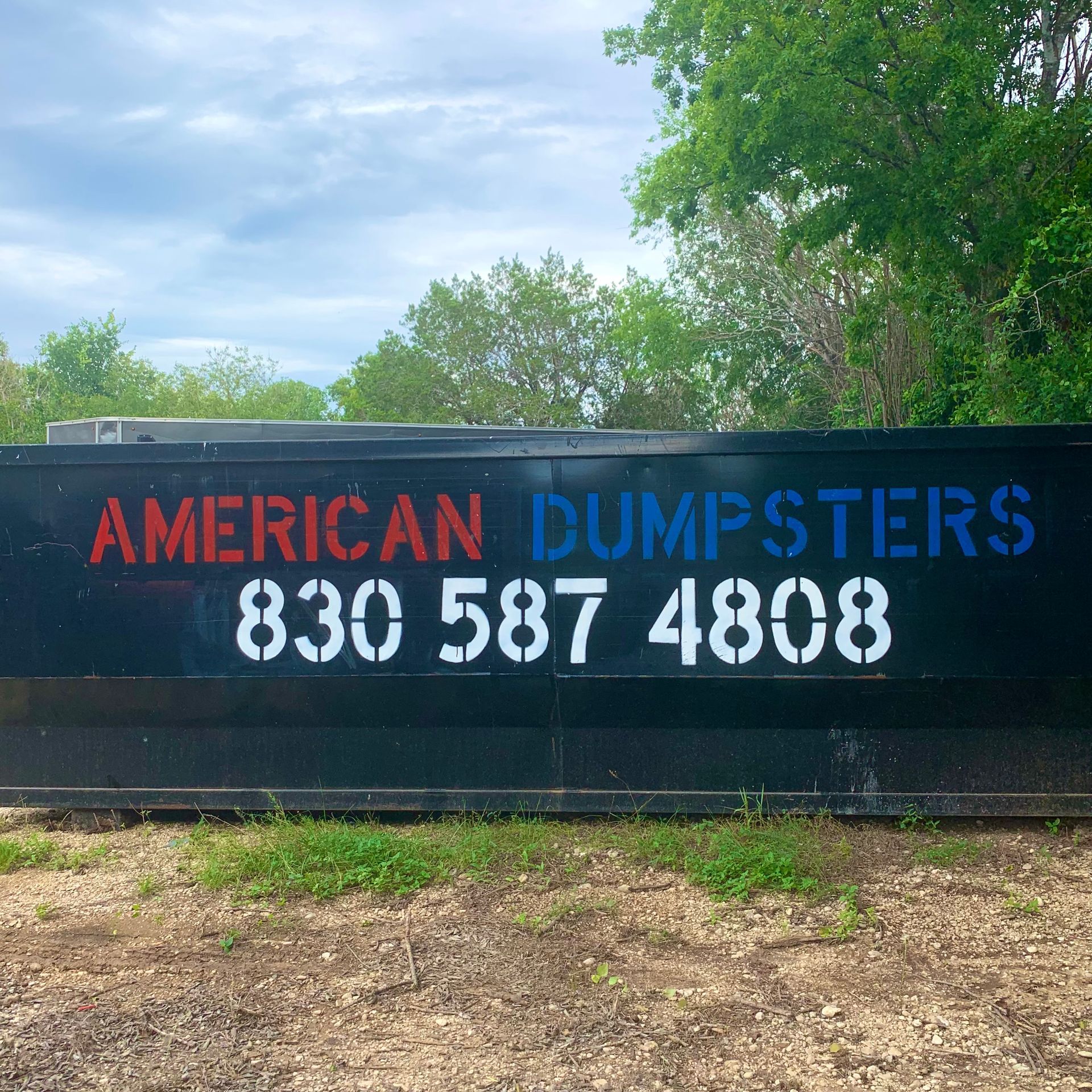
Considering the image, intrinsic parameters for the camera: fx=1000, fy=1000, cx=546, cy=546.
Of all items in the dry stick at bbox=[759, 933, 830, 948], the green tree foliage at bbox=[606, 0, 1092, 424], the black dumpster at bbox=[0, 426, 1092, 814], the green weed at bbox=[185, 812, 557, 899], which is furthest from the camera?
the green tree foliage at bbox=[606, 0, 1092, 424]

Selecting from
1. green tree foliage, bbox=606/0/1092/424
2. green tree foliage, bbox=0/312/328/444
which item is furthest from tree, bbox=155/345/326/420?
green tree foliage, bbox=606/0/1092/424

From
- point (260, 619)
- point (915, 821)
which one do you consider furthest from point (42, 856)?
point (915, 821)

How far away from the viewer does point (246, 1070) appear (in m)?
2.75

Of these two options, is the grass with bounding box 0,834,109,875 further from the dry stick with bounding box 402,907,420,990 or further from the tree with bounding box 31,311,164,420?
the tree with bounding box 31,311,164,420

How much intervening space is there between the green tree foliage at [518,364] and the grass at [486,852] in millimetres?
34567

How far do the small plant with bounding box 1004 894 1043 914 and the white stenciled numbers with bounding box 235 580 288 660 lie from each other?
3.26 metres

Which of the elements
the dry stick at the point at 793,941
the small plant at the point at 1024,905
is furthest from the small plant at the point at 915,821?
the dry stick at the point at 793,941

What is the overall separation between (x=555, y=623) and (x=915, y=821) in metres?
1.87

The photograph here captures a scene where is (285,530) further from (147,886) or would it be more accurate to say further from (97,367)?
(97,367)

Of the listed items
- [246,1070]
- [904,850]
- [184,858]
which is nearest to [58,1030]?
[246,1070]

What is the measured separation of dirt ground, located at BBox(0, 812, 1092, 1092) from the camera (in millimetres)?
2738

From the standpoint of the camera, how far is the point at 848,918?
365cm

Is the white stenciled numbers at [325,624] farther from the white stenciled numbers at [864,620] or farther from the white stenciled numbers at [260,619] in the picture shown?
the white stenciled numbers at [864,620]

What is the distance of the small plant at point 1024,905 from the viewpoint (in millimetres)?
3725
